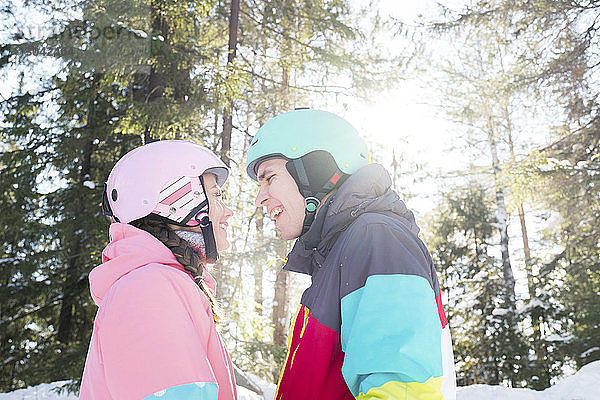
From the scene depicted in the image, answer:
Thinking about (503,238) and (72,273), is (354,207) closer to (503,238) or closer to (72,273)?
(72,273)

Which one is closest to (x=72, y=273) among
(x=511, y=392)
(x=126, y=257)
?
(x=511, y=392)

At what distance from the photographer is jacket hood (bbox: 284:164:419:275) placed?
194 cm

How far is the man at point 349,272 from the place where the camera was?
5.06 ft

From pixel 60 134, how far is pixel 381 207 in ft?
40.0

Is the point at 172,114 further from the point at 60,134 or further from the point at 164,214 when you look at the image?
the point at 164,214

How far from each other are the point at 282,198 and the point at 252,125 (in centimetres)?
1434

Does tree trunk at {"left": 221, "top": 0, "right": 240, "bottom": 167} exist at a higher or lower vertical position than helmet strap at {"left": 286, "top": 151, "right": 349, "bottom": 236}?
higher

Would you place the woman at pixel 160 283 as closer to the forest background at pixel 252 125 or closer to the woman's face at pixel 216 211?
the woman's face at pixel 216 211

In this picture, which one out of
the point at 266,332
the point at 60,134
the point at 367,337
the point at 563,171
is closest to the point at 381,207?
the point at 367,337

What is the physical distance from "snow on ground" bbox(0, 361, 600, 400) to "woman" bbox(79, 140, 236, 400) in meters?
5.08

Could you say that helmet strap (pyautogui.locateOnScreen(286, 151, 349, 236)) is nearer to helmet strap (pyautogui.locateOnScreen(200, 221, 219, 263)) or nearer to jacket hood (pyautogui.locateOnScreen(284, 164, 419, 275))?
jacket hood (pyautogui.locateOnScreen(284, 164, 419, 275))

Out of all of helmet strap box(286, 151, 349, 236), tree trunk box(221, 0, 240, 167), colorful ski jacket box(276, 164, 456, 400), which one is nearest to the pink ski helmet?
helmet strap box(286, 151, 349, 236)

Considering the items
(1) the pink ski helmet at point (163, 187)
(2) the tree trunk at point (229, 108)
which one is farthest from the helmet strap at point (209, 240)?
(2) the tree trunk at point (229, 108)

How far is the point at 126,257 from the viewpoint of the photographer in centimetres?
210
